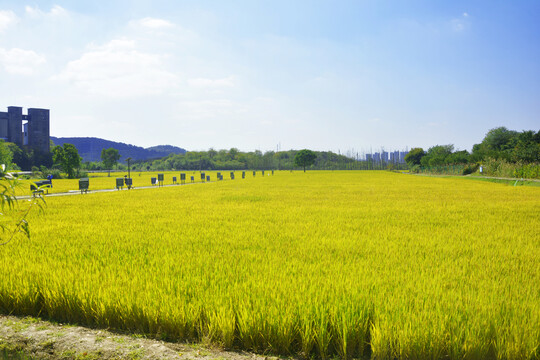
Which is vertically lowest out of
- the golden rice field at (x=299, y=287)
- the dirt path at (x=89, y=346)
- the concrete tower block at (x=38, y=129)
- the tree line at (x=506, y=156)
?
the dirt path at (x=89, y=346)

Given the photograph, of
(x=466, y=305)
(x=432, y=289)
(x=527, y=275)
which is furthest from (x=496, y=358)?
(x=527, y=275)

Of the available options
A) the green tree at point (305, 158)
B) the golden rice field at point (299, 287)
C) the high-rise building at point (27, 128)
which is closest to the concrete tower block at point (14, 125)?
the high-rise building at point (27, 128)

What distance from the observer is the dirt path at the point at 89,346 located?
3396 millimetres

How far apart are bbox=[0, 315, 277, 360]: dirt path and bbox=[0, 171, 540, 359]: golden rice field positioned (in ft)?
0.64

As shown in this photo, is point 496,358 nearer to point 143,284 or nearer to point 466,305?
point 466,305

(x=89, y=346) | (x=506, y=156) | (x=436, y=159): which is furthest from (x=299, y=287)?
(x=436, y=159)

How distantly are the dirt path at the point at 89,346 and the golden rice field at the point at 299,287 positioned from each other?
0.64 ft

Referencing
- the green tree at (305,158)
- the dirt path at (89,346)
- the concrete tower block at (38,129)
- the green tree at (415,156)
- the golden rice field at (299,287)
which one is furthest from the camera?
the concrete tower block at (38,129)

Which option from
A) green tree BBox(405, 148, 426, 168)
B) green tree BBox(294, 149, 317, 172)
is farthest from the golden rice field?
green tree BBox(405, 148, 426, 168)

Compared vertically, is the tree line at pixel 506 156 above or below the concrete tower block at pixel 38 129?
below

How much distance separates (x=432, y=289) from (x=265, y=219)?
7528 mm

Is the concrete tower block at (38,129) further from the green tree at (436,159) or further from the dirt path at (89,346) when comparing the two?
the dirt path at (89,346)

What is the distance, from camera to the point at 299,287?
4.69m

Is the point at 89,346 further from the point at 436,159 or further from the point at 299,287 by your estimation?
the point at 436,159
